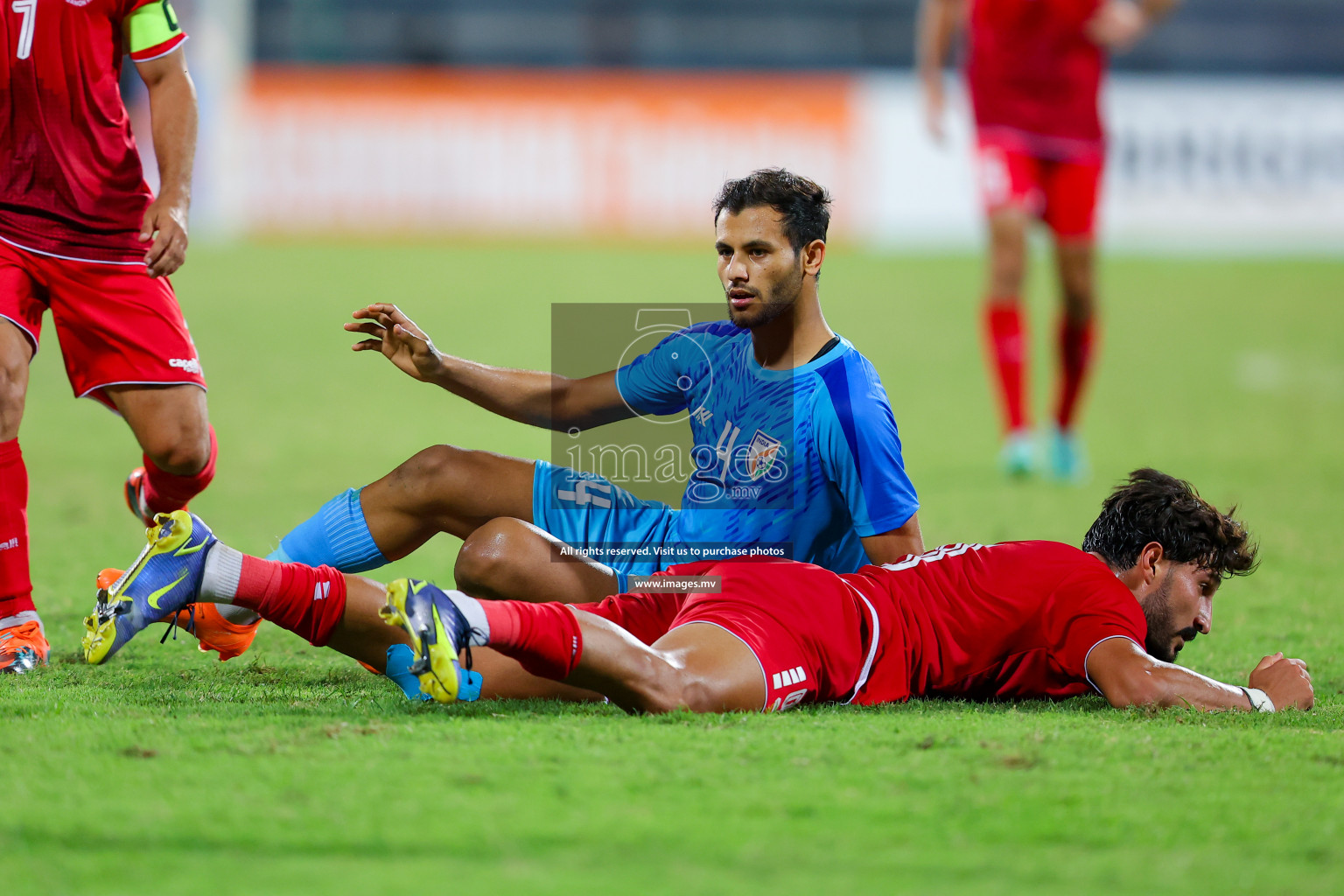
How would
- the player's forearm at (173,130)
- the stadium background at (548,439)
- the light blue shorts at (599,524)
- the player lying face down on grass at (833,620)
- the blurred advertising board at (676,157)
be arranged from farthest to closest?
1. the blurred advertising board at (676,157)
2. the player's forearm at (173,130)
3. the light blue shorts at (599,524)
4. the player lying face down on grass at (833,620)
5. the stadium background at (548,439)

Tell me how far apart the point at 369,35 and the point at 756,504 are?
63.8 feet

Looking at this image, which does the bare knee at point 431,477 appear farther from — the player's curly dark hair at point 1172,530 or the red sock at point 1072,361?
the red sock at point 1072,361

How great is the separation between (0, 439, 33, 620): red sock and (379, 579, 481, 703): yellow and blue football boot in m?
1.28

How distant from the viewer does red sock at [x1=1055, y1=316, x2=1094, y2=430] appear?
6.91 metres

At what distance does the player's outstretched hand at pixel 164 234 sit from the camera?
354 cm

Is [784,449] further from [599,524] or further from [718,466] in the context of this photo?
[599,524]

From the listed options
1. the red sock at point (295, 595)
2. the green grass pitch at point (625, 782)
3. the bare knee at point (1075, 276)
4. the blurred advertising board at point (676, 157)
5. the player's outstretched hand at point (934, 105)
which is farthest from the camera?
the blurred advertising board at point (676, 157)

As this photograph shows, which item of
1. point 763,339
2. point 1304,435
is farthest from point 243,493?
point 1304,435

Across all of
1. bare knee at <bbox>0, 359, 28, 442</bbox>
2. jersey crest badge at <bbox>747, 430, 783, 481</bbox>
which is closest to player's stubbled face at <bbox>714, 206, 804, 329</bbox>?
jersey crest badge at <bbox>747, 430, 783, 481</bbox>

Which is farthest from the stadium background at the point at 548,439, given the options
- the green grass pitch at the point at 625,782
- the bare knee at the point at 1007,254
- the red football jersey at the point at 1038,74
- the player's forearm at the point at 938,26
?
the player's forearm at the point at 938,26

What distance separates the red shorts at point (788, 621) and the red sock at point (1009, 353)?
407cm

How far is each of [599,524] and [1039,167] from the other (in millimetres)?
4423

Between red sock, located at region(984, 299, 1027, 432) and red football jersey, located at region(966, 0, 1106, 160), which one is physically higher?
red football jersey, located at region(966, 0, 1106, 160)

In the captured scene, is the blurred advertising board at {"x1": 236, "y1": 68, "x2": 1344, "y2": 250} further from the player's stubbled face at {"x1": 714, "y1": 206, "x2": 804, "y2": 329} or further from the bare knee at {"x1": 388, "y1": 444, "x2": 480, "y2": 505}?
the bare knee at {"x1": 388, "y1": 444, "x2": 480, "y2": 505}
